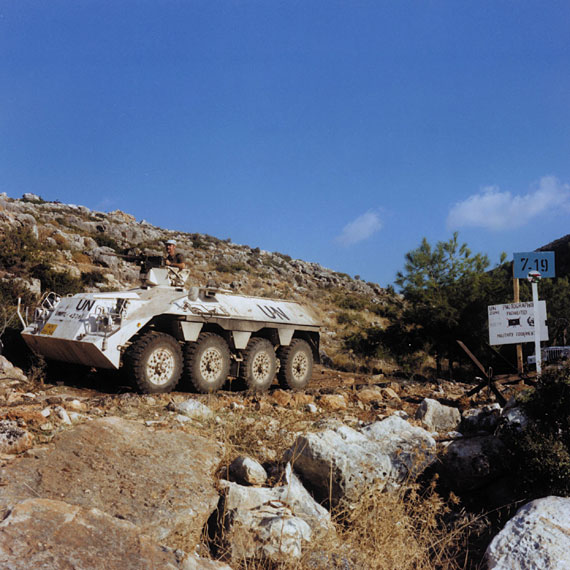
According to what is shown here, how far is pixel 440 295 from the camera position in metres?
14.4

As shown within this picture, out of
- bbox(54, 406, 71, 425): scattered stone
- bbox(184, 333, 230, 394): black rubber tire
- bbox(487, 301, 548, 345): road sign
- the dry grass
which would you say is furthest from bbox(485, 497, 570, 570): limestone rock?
bbox(184, 333, 230, 394): black rubber tire

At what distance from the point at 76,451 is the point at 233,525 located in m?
1.57

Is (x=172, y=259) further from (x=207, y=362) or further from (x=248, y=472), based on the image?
(x=248, y=472)

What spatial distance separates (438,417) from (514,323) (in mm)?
2151

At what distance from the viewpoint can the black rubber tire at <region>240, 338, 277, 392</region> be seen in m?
10.6

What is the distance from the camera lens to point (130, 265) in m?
23.8

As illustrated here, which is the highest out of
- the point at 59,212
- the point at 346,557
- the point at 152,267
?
the point at 59,212

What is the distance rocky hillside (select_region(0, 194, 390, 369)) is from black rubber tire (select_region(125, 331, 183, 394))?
8.56 feet

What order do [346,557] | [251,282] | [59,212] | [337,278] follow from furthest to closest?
[337,278] < [59,212] < [251,282] < [346,557]

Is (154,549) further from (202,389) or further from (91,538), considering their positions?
(202,389)

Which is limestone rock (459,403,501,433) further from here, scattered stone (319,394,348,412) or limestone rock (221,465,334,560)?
limestone rock (221,465,334,560)

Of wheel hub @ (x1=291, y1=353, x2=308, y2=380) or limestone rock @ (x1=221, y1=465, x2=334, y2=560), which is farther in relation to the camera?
wheel hub @ (x1=291, y1=353, x2=308, y2=380)

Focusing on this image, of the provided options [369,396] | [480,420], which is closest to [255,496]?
[480,420]

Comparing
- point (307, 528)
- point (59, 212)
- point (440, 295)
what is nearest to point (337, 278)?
point (59, 212)
